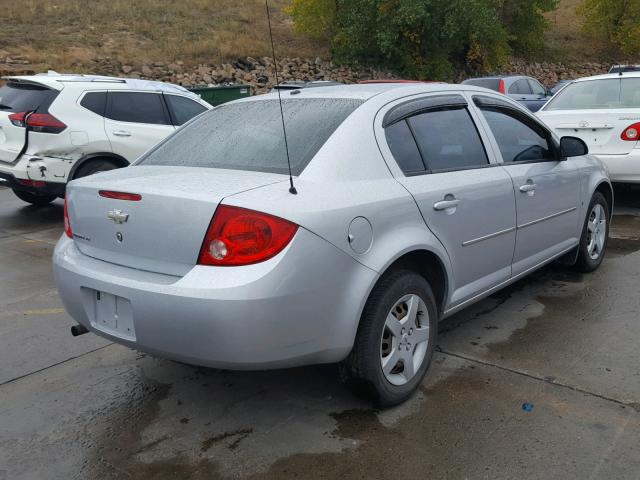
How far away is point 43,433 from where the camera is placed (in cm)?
316

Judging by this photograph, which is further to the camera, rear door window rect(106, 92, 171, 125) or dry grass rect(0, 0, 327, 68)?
dry grass rect(0, 0, 327, 68)

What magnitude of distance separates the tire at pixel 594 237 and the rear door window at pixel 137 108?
5735mm

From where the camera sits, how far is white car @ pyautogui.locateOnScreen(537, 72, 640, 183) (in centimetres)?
736

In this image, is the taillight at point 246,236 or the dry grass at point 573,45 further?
the dry grass at point 573,45

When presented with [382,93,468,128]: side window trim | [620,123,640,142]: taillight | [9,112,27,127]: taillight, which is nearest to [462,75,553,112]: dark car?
[620,123,640,142]: taillight

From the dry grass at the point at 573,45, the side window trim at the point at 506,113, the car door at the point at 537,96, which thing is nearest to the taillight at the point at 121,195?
the side window trim at the point at 506,113

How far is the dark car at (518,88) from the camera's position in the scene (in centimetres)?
1487

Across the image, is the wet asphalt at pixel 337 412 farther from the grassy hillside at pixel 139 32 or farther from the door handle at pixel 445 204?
the grassy hillside at pixel 139 32

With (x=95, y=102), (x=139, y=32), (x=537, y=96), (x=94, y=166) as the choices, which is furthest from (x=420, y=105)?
(x=139, y=32)

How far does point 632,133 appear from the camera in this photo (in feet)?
24.1

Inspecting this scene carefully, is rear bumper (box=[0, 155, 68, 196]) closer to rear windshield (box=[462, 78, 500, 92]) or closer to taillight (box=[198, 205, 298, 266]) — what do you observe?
taillight (box=[198, 205, 298, 266])

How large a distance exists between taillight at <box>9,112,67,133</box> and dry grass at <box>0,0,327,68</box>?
51.4 feet

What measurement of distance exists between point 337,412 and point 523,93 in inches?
544

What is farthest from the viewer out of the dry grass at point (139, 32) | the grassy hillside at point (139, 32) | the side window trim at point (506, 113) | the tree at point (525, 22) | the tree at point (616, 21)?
the tree at point (616, 21)
